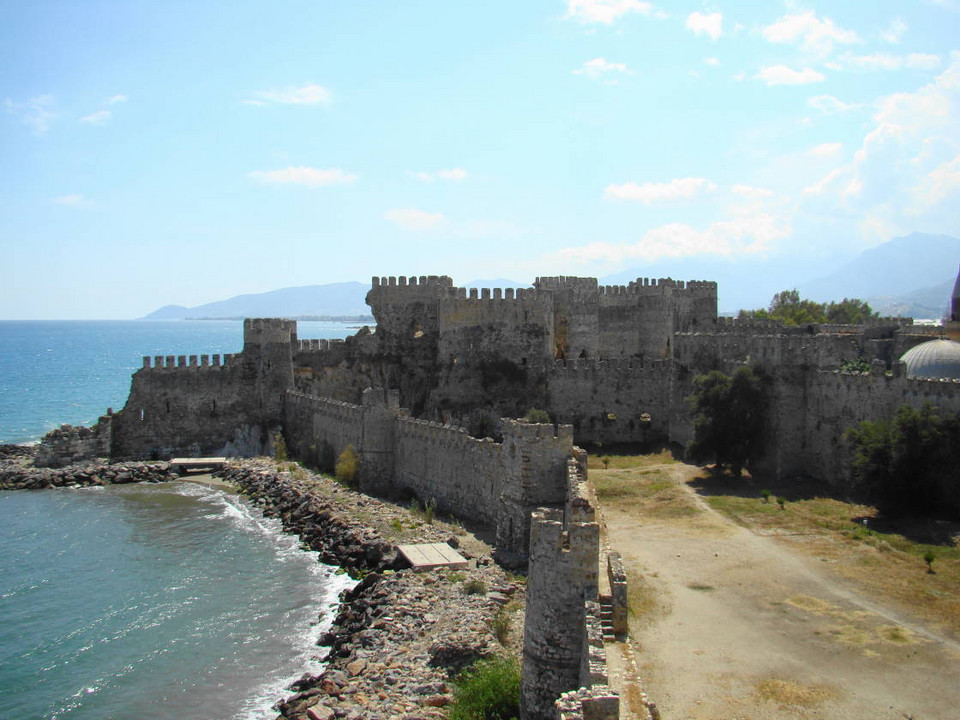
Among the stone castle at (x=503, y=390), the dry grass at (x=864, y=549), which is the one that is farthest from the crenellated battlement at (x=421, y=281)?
the dry grass at (x=864, y=549)

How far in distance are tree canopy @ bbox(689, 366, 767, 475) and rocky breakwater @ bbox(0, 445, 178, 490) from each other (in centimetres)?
2041

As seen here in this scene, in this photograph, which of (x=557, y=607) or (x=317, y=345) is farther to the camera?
(x=317, y=345)

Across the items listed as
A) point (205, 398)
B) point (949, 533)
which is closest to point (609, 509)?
point (949, 533)

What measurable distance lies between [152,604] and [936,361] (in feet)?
71.3

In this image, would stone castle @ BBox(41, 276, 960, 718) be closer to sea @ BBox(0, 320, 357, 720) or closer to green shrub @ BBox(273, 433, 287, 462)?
green shrub @ BBox(273, 433, 287, 462)

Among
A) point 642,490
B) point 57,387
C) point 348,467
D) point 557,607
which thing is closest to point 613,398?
point 642,490

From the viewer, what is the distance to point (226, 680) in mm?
17328

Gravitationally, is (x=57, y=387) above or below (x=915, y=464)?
below

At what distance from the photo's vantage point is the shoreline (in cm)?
1529

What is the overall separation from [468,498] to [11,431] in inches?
1719

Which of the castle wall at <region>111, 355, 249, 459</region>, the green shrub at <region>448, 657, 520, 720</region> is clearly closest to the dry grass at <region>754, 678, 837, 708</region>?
the green shrub at <region>448, 657, 520, 720</region>

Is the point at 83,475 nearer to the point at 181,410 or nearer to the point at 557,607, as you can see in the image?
the point at 181,410

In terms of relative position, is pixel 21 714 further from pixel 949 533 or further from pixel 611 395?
pixel 611 395

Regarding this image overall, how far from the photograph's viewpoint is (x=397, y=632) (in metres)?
17.5
